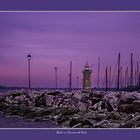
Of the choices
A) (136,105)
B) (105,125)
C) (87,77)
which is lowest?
(105,125)

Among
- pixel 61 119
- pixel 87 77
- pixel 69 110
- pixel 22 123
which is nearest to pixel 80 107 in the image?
pixel 69 110

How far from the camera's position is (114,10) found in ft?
10.4

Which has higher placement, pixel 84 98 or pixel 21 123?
pixel 84 98

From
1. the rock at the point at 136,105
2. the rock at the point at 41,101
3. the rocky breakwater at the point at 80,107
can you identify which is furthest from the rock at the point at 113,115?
the rock at the point at 41,101

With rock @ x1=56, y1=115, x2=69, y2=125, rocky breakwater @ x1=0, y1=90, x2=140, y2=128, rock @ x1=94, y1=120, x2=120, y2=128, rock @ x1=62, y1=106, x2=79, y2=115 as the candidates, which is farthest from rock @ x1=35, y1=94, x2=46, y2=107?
rock @ x1=94, y1=120, x2=120, y2=128

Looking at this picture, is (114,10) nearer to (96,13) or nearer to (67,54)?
(96,13)

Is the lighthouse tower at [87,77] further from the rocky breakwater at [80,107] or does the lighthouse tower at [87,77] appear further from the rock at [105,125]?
the rock at [105,125]

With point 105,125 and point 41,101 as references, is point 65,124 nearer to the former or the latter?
point 105,125

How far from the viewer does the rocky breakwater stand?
3270 mm

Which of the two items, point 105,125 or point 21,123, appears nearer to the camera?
point 105,125

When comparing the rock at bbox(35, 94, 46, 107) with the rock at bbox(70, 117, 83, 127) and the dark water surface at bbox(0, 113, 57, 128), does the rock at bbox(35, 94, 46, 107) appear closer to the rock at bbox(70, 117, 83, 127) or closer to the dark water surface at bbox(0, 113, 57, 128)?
the dark water surface at bbox(0, 113, 57, 128)

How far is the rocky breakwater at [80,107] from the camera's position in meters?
3.27

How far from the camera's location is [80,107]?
354 cm

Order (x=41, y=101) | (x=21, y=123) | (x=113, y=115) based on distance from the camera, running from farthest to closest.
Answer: (x=41, y=101), (x=113, y=115), (x=21, y=123)
